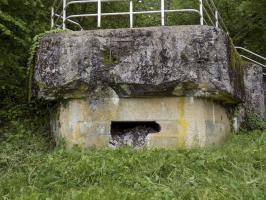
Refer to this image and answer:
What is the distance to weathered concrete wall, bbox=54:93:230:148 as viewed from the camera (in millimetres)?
7891

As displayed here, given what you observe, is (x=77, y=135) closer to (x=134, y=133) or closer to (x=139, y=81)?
(x=134, y=133)

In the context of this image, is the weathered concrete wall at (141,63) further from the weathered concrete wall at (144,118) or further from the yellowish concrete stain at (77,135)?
the yellowish concrete stain at (77,135)

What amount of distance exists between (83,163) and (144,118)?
1.74m

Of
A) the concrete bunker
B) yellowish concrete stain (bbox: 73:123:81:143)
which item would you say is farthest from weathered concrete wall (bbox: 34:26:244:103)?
yellowish concrete stain (bbox: 73:123:81:143)

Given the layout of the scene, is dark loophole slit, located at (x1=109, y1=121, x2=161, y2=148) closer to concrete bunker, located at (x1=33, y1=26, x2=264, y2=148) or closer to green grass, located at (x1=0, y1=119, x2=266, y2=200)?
concrete bunker, located at (x1=33, y1=26, x2=264, y2=148)

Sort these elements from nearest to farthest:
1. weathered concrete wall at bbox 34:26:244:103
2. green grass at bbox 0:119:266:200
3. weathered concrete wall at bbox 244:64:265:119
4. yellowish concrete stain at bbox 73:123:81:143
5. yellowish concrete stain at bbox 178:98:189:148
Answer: green grass at bbox 0:119:266:200 < weathered concrete wall at bbox 34:26:244:103 < yellowish concrete stain at bbox 178:98:189:148 < yellowish concrete stain at bbox 73:123:81:143 < weathered concrete wall at bbox 244:64:265:119

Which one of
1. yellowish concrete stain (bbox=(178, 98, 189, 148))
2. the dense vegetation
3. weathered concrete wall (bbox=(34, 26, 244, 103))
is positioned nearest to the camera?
the dense vegetation

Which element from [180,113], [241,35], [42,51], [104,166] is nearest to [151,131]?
[180,113]

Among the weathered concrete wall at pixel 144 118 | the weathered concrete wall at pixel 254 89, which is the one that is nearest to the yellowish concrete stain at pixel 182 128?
the weathered concrete wall at pixel 144 118

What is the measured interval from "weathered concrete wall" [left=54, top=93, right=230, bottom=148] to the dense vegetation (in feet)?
1.52

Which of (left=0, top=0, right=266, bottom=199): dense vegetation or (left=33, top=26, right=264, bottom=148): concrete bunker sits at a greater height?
(left=33, top=26, right=264, bottom=148): concrete bunker

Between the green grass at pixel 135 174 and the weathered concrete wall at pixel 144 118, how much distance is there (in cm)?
46

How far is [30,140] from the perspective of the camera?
849 centimetres

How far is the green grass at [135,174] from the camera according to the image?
540 centimetres
